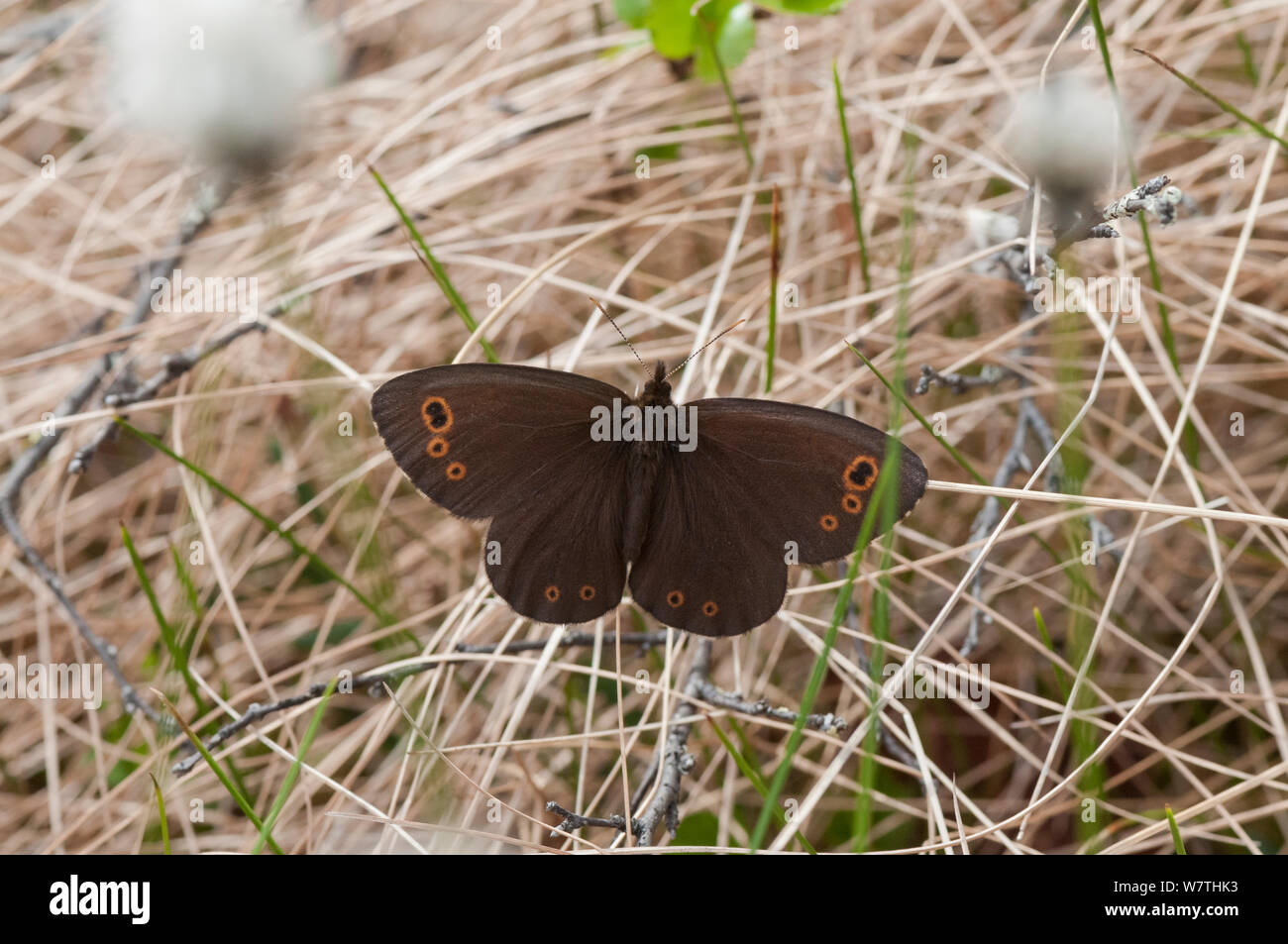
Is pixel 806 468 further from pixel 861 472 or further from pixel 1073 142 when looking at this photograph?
pixel 1073 142

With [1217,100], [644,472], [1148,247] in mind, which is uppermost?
[1217,100]

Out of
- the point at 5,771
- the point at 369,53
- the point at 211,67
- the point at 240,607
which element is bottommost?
the point at 5,771

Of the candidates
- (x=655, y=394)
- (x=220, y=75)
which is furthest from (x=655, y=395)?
(x=220, y=75)

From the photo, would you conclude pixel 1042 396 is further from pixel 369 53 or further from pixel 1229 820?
pixel 369 53

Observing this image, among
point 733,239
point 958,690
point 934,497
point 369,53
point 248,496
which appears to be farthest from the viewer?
point 369,53

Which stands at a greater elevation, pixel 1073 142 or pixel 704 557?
pixel 1073 142

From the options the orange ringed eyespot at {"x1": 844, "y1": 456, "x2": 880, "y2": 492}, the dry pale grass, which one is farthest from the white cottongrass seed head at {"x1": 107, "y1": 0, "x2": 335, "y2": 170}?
the orange ringed eyespot at {"x1": 844, "y1": 456, "x2": 880, "y2": 492}

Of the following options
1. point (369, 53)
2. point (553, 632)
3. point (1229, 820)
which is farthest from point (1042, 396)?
point (369, 53)
